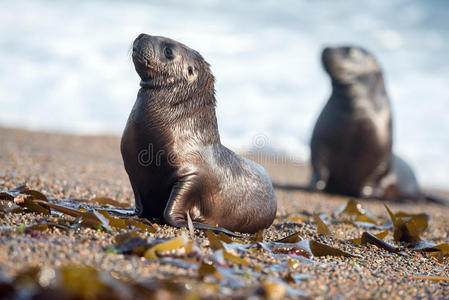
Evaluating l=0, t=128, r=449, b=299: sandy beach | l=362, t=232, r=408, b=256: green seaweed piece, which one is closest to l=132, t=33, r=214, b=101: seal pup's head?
l=0, t=128, r=449, b=299: sandy beach

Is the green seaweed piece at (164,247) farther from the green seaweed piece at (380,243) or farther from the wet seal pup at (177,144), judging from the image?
the green seaweed piece at (380,243)

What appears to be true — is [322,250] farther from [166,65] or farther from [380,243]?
[166,65]

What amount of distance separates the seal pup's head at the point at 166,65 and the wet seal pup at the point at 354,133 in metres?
5.54

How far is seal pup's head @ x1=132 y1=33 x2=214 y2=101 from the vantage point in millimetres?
4211

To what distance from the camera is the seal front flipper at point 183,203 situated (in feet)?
13.3

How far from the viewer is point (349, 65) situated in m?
9.77

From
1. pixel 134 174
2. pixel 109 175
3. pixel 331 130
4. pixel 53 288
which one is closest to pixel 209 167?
pixel 134 174

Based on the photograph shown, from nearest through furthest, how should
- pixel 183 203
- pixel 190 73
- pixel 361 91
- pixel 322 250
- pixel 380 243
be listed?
pixel 322 250, pixel 183 203, pixel 190 73, pixel 380 243, pixel 361 91

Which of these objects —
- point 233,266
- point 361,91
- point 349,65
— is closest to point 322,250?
point 233,266

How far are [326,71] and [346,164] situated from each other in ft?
5.42

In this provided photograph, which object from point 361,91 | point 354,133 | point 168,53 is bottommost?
point 354,133

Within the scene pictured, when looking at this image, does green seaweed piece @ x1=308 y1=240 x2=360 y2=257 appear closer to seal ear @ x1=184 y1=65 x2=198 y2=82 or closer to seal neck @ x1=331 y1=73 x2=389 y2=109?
seal ear @ x1=184 y1=65 x2=198 y2=82

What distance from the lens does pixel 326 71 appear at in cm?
988

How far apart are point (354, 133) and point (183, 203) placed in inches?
232
